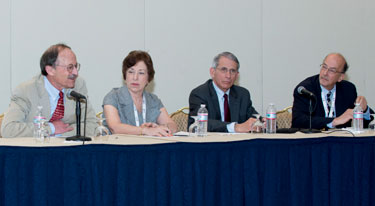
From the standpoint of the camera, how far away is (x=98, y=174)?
261 centimetres

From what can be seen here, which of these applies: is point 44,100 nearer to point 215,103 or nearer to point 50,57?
point 50,57

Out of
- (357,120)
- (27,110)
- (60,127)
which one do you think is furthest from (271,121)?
(27,110)

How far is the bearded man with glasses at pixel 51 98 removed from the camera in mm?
Answer: 3471

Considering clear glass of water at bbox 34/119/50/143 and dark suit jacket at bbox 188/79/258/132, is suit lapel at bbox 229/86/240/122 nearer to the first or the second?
dark suit jacket at bbox 188/79/258/132

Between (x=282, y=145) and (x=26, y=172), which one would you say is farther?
(x=282, y=145)

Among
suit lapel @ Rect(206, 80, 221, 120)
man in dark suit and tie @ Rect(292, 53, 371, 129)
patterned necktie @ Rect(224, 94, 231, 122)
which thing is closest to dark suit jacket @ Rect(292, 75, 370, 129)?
man in dark suit and tie @ Rect(292, 53, 371, 129)

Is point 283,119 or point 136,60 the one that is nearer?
point 136,60

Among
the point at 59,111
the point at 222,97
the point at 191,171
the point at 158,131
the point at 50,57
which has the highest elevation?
the point at 50,57

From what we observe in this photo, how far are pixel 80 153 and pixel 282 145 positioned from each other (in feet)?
4.04

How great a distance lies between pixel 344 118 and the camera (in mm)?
4086

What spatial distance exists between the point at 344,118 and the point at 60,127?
88.1 inches

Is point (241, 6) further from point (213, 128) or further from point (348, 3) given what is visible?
point (213, 128)

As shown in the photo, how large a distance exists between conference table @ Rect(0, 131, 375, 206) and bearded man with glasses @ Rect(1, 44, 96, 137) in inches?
21.4

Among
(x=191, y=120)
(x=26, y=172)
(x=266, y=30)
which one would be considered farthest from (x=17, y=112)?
(x=266, y=30)
